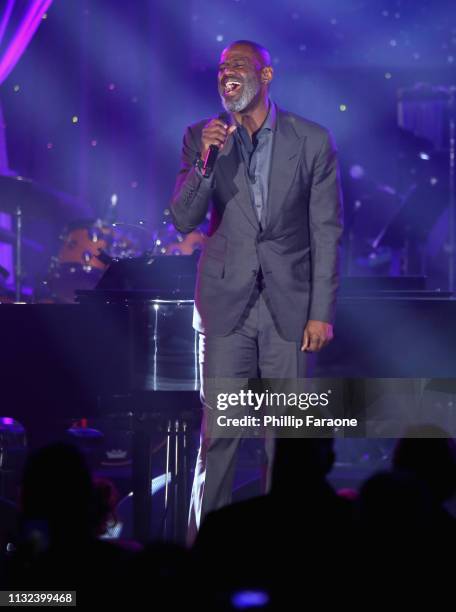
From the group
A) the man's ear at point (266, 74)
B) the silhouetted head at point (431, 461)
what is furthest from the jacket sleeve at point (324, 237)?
the silhouetted head at point (431, 461)

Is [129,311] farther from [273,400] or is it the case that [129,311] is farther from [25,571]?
[25,571]

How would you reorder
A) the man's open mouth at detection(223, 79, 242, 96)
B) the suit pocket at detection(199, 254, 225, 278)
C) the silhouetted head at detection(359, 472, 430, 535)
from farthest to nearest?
the suit pocket at detection(199, 254, 225, 278), the man's open mouth at detection(223, 79, 242, 96), the silhouetted head at detection(359, 472, 430, 535)

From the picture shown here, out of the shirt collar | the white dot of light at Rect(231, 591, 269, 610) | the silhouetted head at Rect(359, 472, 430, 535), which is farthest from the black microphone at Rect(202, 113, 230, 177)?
the white dot of light at Rect(231, 591, 269, 610)

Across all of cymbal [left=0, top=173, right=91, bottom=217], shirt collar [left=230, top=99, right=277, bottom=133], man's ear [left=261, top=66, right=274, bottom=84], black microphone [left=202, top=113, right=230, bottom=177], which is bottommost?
black microphone [left=202, top=113, right=230, bottom=177]

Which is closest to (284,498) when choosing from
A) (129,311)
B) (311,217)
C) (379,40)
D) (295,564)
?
(295,564)

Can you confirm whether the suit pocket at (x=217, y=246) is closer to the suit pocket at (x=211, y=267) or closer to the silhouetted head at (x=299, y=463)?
the suit pocket at (x=211, y=267)

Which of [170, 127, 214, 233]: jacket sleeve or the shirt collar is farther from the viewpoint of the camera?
the shirt collar

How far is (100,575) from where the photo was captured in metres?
1.95

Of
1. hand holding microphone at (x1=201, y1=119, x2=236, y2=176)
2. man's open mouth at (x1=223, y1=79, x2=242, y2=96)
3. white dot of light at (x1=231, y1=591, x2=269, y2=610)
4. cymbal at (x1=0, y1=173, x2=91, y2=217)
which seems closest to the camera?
white dot of light at (x1=231, y1=591, x2=269, y2=610)

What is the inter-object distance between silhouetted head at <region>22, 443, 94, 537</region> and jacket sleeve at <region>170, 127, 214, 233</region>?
1.54 m

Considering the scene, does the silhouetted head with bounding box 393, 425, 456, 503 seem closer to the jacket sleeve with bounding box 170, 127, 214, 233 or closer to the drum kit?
the jacket sleeve with bounding box 170, 127, 214, 233

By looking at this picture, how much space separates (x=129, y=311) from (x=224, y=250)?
79 cm

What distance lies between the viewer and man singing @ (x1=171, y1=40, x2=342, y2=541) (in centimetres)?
359

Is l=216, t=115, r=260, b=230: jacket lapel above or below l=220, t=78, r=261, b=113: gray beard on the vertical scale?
below
